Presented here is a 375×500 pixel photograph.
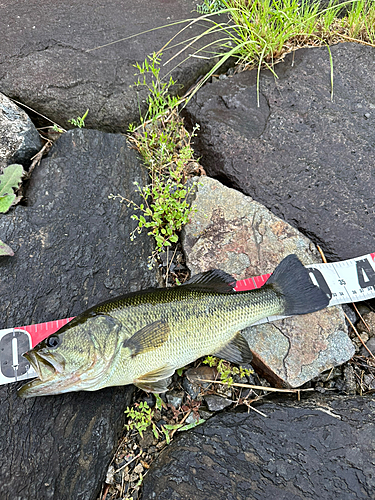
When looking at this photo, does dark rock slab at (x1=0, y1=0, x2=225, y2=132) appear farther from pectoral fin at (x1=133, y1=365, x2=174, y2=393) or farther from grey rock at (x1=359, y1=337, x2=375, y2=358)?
grey rock at (x1=359, y1=337, x2=375, y2=358)

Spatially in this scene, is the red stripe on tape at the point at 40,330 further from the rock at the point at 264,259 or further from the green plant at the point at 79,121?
the green plant at the point at 79,121

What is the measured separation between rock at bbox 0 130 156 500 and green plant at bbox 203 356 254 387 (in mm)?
838

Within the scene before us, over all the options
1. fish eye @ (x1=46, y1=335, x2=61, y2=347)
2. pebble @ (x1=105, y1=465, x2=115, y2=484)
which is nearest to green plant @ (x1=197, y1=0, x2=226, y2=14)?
fish eye @ (x1=46, y1=335, x2=61, y2=347)

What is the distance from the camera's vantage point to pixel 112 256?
373 cm

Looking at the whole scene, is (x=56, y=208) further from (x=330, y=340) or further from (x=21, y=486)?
(x=330, y=340)

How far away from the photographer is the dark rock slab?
14.8ft

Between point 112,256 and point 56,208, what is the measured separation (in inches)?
31.1

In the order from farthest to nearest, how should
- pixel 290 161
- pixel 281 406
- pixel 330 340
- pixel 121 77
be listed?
pixel 121 77 → pixel 290 161 → pixel 330 340 → pixel 281 406

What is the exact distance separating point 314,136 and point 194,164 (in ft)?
5.02

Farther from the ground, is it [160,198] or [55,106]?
[55,106]

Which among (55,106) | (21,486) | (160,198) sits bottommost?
(21,486)

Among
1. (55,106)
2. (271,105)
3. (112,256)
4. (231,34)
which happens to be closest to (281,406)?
(112,256)

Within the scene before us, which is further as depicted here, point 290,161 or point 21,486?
point 290,161

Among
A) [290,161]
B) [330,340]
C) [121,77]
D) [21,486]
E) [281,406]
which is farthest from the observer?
[121,77]
